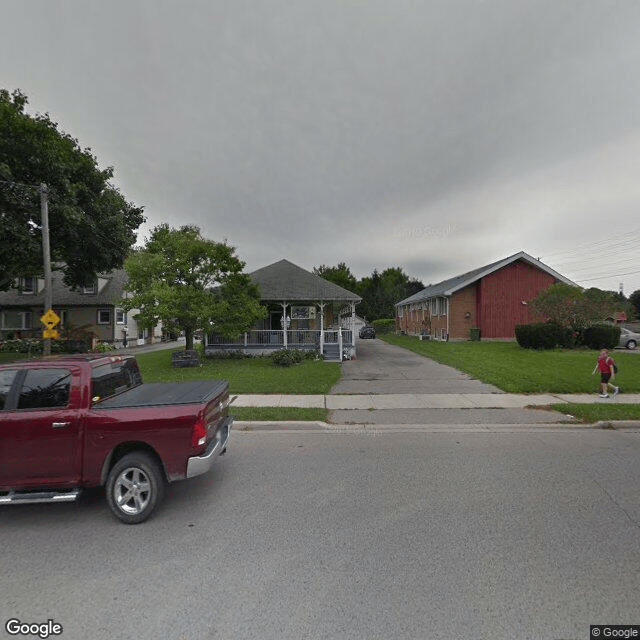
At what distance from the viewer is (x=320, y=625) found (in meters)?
2.18

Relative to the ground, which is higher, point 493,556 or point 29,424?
point 29,424

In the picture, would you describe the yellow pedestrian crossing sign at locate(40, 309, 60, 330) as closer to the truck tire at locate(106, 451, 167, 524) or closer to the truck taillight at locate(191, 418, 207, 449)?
the truck tire at locate(106, 451, 167, 524)

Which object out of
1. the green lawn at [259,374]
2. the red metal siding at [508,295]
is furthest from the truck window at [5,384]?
the red metal siding at [508,295]

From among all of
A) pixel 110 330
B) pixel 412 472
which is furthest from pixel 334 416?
pixel 110 330

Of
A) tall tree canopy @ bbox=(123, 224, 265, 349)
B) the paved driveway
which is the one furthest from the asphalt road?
tall tree canopy @ bbox=(123, 224, 265, 349)

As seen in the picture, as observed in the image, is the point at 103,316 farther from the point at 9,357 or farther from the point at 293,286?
the point at 293,286

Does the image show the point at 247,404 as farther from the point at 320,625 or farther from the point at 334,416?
the point at 320,625

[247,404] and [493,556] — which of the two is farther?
[247,404]

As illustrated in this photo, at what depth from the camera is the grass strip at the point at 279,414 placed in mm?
6941

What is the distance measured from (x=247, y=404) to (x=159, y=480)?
463cm

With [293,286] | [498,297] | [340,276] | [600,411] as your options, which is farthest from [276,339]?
[340,276]

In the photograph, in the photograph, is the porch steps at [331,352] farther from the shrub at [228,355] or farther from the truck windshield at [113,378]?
A: the truck windshield at [113,378]

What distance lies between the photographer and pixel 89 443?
347 cm

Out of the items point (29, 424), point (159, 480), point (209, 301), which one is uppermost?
point (209, 301)
